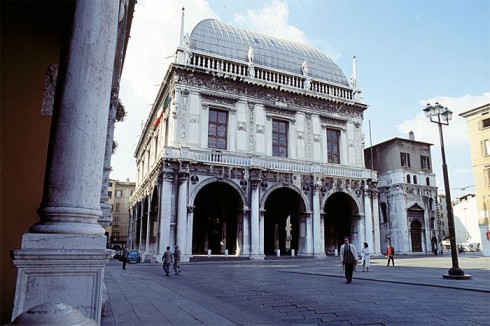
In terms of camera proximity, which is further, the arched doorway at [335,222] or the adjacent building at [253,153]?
the arched doorway at [335,222]

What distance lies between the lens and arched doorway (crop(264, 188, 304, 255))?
1168 inches

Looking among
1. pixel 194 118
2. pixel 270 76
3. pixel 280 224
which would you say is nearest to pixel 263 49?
pixel 270 76

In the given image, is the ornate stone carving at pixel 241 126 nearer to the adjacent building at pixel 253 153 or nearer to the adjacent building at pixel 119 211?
the adjacent building at pixel 253 153

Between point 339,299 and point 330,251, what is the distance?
80.0ft

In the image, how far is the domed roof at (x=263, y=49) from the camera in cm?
2745

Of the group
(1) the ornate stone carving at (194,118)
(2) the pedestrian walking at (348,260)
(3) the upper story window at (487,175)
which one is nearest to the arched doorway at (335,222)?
(1) the ornate stone carving at (194,118)

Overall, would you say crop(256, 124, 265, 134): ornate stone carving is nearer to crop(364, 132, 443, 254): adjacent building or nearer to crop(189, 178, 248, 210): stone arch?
crop(189, 178, 248, 210): stone arch

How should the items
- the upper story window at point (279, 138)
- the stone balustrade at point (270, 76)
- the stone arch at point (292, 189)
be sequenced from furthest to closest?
the upper story window at point (279, 138)
the stone balustrade at point (270, 76)
the stone arch at point (292, 189)

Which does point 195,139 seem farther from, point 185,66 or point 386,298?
point 386,298

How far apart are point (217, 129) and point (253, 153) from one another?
307 centimetres

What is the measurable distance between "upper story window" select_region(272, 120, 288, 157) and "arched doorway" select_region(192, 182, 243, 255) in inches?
195

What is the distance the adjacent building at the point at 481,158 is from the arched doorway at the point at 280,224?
17234mm

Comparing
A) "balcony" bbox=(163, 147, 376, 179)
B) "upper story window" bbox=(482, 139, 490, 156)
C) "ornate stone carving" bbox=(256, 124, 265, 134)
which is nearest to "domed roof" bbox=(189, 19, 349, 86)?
"ornate stone carving" bbox=(256, 124, 265, 134)

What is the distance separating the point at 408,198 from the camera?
36.5 meters
